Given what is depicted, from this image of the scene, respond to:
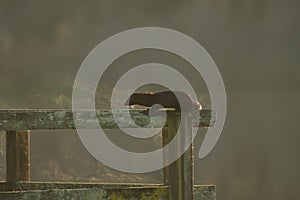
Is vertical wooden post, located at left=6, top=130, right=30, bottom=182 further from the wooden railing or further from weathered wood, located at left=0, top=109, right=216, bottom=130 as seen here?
weathered wood, located at left=0, top=109, right=216, bottom=130

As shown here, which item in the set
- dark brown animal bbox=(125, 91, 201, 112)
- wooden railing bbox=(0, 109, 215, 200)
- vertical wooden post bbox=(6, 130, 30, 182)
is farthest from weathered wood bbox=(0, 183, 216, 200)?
vertical wooden post bbox=(6, 130, 30, 182)

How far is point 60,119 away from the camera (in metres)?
4.89

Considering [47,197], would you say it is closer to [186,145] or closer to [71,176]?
[186,145]

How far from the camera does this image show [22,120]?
4.86 meters

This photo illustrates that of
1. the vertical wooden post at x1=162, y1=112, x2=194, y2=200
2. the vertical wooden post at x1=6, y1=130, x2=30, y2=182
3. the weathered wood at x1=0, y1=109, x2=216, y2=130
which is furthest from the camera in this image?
the vertical wooden post at x1=6, y1=130, x2=30, y2=182

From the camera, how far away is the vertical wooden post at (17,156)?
267 inches

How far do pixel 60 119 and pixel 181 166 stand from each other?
94cm

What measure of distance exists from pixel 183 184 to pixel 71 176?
10480 millimetres

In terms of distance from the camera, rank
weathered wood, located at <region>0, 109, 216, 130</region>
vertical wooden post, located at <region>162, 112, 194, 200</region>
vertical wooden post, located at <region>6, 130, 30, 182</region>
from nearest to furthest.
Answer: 1. weathered wood, located at <region>0, 109, 216, 130</region>
2. vertical wooden post, located at <region>162, 112, 194, 200</region>
3. vertical wooden post, located at <region>6, 130, 30, 182</region>

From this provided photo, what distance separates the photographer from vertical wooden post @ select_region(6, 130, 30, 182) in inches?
267

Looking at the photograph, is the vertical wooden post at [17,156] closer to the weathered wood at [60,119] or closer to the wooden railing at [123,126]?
the wooden railing at [123,126]

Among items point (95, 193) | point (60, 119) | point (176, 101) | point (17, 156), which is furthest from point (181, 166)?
point (17, 156)

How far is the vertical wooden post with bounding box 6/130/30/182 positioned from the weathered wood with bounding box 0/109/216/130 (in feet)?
6.40

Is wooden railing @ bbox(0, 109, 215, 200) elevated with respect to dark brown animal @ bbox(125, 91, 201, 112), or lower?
lower
